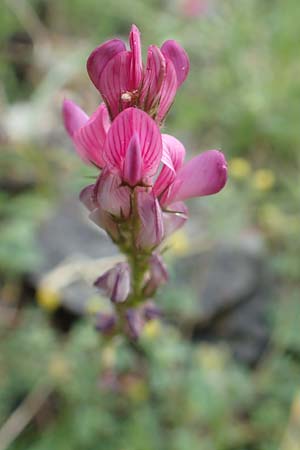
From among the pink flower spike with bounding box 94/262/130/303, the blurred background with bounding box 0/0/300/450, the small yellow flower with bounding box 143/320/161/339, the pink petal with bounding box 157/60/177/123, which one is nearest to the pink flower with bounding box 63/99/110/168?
the pink petal with bounding box 157/60/177/123

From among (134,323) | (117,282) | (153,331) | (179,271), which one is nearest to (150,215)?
(117,282)

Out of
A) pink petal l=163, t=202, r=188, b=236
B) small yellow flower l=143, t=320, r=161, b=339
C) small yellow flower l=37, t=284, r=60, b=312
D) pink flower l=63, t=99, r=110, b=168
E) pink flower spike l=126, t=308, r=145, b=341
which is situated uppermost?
pink flower l=63, t=99, r=110, b=168

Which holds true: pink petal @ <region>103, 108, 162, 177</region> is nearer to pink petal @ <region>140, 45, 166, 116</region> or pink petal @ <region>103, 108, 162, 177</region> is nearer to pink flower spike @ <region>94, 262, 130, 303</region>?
pink petal @ <region>140, 45, 166, 116</region>

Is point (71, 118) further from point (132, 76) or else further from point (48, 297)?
point (48, 297)

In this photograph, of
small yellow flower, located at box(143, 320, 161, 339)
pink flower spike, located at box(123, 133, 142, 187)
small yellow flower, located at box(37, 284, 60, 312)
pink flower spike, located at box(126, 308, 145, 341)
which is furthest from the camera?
small yellow flower, located at box(37, 284, 60, 312)

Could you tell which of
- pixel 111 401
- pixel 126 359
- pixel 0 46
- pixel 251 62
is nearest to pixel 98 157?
pixel 126 359

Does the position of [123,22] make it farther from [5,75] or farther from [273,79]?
[273,79]
